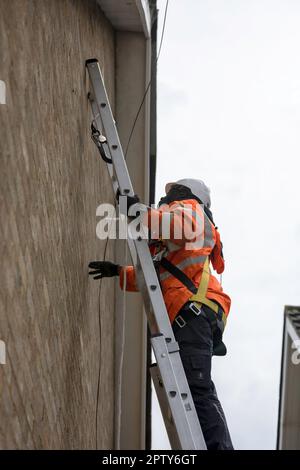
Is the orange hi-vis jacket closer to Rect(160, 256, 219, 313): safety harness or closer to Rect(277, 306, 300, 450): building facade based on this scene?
Rect(160, 256, 219, 313): safety harness

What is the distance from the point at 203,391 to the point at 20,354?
152 cm

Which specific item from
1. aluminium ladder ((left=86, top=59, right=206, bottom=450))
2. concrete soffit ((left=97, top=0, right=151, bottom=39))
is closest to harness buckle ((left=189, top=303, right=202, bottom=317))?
aluminium ladder ((left=86, top=59, right=206, bottom=450))

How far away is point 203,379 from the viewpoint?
4145 mm

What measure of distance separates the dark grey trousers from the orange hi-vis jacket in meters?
0.14

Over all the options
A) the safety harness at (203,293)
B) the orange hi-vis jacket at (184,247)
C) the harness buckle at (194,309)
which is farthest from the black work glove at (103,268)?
the harness buckle at (194,309)

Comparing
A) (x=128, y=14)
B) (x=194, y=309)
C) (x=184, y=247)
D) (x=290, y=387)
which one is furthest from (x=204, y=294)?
(x=290, y=387)

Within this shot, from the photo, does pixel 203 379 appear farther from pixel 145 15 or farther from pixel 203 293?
pixel 145 15

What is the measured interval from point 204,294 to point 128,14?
2505mm

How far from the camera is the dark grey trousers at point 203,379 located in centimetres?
412

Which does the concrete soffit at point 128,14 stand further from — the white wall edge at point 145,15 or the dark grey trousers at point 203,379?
the dark grey trousers at point 203,379

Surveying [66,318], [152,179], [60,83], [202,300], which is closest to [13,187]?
[60,83]

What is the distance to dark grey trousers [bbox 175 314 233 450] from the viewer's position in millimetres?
4117

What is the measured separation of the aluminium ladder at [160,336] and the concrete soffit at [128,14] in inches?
44.3
